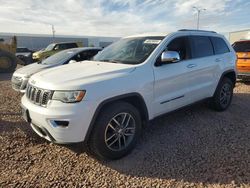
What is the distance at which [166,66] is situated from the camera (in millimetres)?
3939

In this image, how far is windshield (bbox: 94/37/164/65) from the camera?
3939mm

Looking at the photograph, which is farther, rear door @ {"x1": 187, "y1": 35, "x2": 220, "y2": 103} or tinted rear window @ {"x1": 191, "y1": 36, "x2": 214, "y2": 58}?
tinted rear window @ {"x1": 191, "y1": 36, "x2": 214, "y2": 58}

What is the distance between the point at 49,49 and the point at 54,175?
618 inches

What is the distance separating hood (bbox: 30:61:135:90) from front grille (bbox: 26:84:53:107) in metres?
0.07

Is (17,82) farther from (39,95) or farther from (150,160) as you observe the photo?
(150,160)

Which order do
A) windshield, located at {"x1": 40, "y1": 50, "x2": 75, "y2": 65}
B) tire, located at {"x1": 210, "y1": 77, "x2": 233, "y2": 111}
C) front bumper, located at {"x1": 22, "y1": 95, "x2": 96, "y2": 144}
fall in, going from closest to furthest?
front bumper, located at {"x1": 22, "y1": 95, "x2": 96, "y2": 144} → tire, located at {"x1": 210, "y1": 77, "x2": 233, "y2": 111} → windshield, located at {"x1": 40, "y1": 50, "x2": 75, "y2": 65}

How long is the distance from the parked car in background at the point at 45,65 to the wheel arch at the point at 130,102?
3514mm

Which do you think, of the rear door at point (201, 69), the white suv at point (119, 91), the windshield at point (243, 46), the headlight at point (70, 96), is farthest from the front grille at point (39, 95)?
the windshield at point (243, 46)

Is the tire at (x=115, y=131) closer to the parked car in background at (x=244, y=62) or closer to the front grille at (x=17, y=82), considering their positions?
the front grille at (x=17, y=82)

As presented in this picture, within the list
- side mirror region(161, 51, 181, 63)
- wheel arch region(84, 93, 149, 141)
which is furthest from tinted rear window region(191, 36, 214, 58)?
wheel arch region(84, 93, 149, 141)

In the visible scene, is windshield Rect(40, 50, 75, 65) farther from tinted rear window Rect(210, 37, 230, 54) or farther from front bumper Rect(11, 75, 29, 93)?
tinted rear window Rect(210, 37, 230, 54)

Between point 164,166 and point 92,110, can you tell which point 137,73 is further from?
point 164,166

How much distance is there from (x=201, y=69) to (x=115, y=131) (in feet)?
7.57

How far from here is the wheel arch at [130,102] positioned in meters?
3.09
